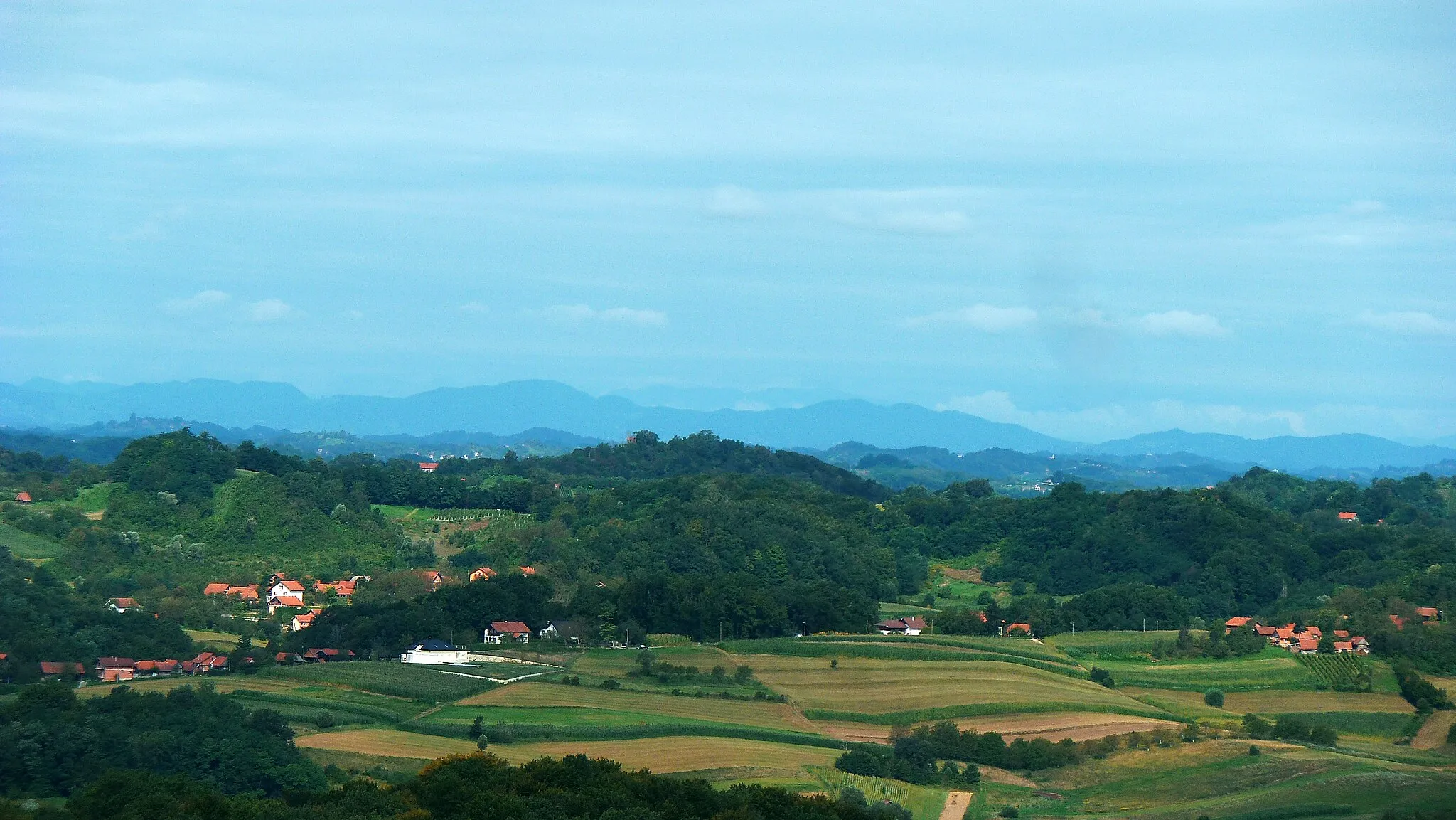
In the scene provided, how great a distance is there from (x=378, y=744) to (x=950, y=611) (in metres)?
38.6

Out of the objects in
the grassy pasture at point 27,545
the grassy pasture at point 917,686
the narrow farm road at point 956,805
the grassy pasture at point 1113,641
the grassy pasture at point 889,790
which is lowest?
the narrow farm road at point 956,805

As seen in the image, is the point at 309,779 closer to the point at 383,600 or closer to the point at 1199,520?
the point at 383,600

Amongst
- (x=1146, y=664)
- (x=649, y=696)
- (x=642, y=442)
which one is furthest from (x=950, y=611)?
(x=642, y=442)

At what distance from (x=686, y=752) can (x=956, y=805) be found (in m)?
7.48

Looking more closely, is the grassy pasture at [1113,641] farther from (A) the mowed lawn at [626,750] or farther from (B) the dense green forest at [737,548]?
(A) the mowed lawn at [626,750]

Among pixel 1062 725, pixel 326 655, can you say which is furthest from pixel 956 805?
pixel 326 655

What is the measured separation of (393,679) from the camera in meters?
52.0

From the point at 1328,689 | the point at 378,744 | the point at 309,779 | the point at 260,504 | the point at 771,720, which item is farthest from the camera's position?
the point at 260,504

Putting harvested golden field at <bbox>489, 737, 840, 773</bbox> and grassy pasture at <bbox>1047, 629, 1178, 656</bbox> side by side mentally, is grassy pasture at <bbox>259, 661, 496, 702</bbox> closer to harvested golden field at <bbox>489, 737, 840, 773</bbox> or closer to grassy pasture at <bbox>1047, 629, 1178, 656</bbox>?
harvested golden field at <bbox>489, 737, 840, 773</bbox>

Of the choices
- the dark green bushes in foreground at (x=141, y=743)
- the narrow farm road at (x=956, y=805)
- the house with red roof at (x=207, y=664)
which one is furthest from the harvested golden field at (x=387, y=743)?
the house with red roof at (x=207, y=664)

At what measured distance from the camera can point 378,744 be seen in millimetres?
41812

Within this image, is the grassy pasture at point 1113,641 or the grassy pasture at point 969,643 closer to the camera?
the grassy pasture at point 969,643

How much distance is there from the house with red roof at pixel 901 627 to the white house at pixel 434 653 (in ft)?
66.7

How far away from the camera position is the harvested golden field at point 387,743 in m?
41.0
